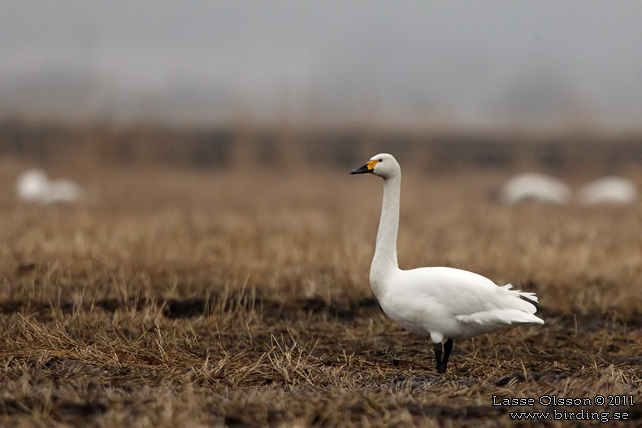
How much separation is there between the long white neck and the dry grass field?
20.2 inches

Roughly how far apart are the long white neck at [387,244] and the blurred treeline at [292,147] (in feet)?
48.7

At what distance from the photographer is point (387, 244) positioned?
16.9 ft

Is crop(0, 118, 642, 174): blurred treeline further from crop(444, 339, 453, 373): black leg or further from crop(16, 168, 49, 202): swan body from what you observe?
crop(444, 339, 453, 373): black leg

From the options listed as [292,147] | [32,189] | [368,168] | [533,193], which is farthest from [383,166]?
[292,147]

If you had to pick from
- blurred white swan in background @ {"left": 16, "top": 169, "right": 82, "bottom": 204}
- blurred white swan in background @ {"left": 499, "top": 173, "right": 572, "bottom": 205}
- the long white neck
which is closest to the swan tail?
the long white neck

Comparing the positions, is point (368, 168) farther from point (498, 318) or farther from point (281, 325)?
point (281, 325)

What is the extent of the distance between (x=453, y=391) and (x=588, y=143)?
22.2 metres

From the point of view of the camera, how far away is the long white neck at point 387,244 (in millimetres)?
5043

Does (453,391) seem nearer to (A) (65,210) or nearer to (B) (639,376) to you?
(B) (639,376)

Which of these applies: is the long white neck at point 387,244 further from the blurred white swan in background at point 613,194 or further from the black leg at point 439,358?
the blurred white swan in background at point 613,194

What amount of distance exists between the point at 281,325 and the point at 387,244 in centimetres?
125

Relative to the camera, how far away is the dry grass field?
373 centimetres

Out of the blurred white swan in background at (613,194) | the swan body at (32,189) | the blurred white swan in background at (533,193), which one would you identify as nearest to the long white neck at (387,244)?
the swan body at (32,189)

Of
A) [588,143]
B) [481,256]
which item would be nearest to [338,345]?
[481,256]
